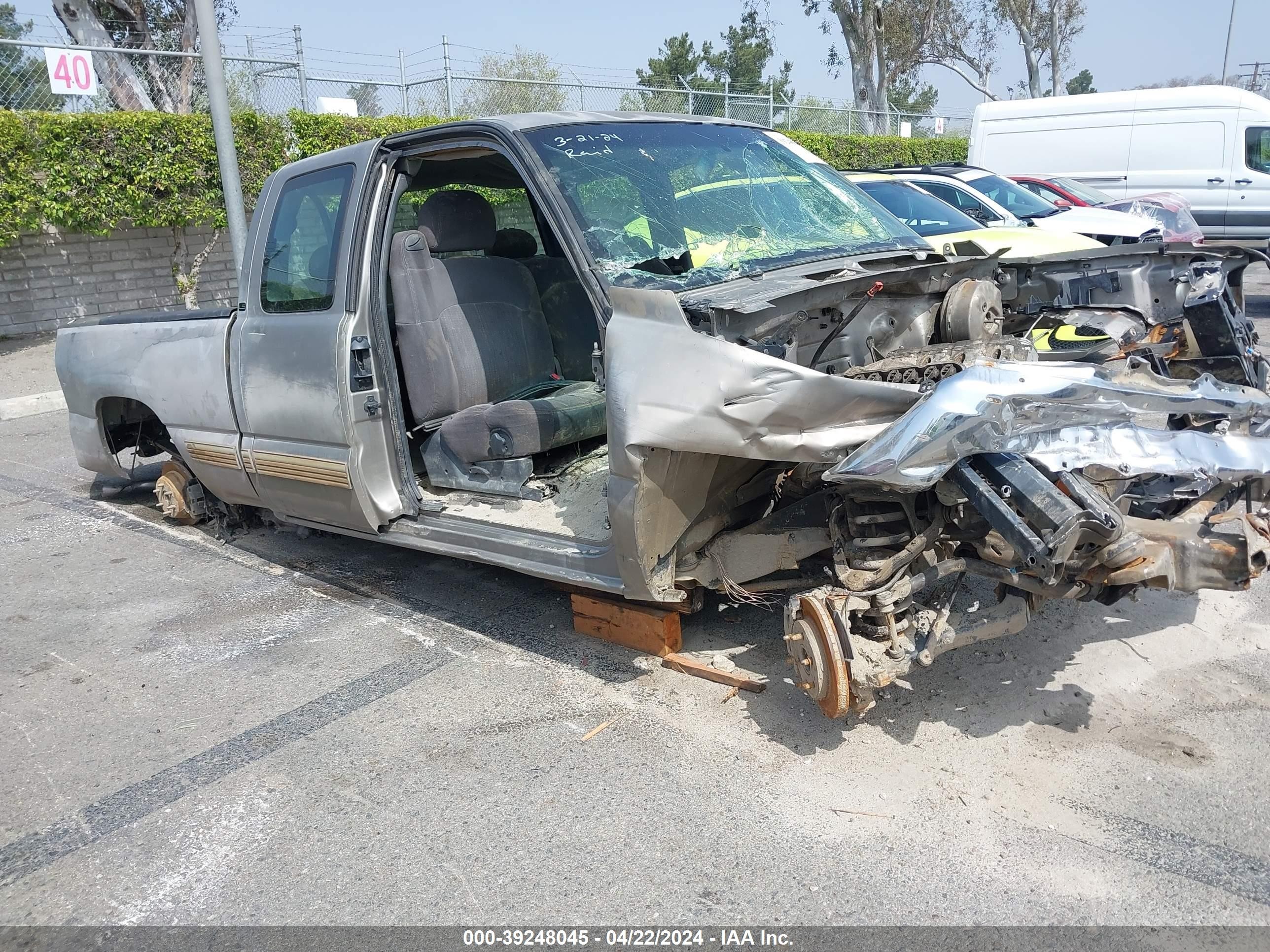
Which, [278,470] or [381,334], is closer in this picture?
[381,334]

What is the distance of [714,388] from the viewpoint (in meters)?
2.90

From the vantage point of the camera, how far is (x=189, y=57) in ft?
42.9

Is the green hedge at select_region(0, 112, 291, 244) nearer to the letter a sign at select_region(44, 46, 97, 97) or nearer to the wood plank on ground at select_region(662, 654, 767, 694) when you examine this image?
the letter a sign at select_region(44, 46, 97, 97)

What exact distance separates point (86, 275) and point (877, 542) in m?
12.3

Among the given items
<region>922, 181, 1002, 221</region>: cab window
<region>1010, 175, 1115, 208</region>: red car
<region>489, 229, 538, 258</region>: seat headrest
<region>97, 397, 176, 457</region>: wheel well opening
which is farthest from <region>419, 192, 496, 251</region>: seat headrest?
<region>1010, 175, 1115, 208</region>: red car

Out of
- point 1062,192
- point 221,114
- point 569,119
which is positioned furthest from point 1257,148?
point 569,119

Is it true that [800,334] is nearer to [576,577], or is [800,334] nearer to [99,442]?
[576,577]

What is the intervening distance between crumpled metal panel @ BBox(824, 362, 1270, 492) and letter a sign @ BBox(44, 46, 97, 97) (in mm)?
12567

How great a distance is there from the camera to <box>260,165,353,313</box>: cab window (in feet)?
14.3

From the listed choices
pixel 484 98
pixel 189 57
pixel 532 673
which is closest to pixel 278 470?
pixel 532 673

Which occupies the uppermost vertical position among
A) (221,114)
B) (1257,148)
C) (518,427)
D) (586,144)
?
(221,114)

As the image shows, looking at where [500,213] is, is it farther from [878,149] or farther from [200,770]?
[878,149]

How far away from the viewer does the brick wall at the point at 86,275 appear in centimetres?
1174

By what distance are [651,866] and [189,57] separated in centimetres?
1374
